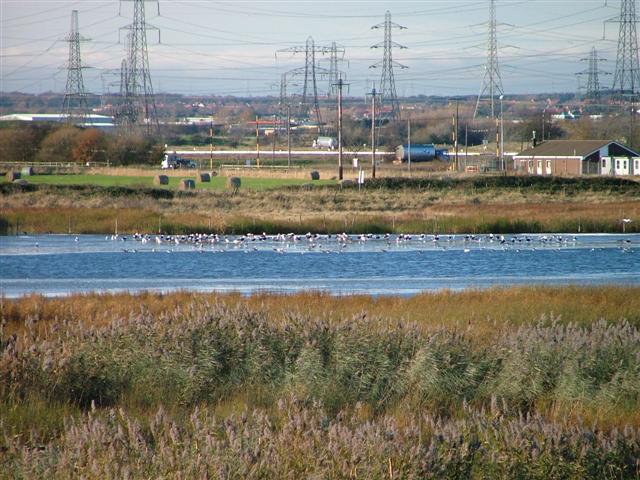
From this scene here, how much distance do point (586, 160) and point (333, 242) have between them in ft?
159

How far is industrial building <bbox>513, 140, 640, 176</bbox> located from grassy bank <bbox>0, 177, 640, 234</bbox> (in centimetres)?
1770

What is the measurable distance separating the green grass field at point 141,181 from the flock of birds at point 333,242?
73.0ft

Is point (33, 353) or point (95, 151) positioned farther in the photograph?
point (95, 151)

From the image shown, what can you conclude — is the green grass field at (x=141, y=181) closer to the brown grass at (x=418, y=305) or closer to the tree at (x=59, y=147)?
the tree at (x=59, y=147)

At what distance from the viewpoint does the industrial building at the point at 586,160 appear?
81250 millimetres

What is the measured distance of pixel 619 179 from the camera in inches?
2522

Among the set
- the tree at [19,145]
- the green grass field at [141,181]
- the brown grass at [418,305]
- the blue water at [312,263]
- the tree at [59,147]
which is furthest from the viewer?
the tree at [19,145]

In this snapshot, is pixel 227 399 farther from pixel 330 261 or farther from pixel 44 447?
pixel 330 261

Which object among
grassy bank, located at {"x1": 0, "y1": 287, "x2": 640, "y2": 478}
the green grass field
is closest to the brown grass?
grassy bank, located at {"x1": 0, "y1": 287, "x2": 640, "y2": 478}

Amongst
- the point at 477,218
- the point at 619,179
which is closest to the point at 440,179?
the point at 619,179

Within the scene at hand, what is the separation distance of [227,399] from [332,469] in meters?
4.12

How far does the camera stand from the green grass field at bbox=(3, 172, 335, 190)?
65.0 metres

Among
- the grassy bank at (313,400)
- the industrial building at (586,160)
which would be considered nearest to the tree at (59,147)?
the industrial building at (586,160)

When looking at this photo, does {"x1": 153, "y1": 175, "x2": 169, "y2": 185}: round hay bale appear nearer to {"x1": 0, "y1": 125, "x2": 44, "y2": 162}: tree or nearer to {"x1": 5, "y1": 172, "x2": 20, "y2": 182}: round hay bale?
{"x1": 5, "y1": 172, "x2": 20, "y2": 182}: round hay bale
